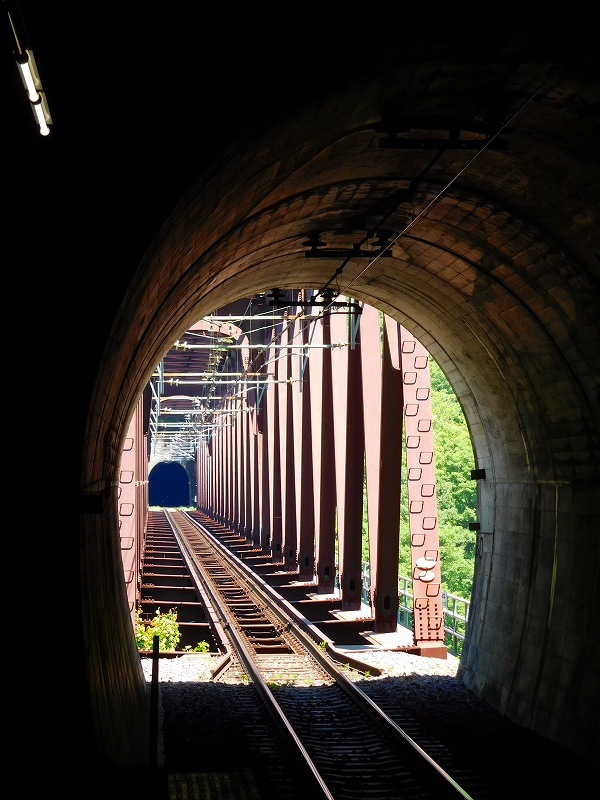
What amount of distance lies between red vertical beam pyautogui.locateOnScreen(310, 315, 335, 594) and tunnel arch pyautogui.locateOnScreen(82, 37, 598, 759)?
559cm

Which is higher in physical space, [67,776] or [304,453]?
[304,453]

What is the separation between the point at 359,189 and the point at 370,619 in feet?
33.1

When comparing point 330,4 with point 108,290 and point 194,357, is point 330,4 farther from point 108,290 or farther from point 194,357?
point 194,357

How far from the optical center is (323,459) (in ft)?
70.5

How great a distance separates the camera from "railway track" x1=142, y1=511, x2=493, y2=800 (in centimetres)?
845

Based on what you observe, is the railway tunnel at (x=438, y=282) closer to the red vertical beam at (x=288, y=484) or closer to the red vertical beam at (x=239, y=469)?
the red vertical beam at (x=288, y=484)

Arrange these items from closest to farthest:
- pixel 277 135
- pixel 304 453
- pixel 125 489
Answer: pixel 277 135, pixel 125 489, pixel 304 453

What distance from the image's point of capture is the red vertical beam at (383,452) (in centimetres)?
1634

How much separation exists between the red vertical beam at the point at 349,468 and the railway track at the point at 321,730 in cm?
138

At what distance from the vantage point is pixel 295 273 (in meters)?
14.7

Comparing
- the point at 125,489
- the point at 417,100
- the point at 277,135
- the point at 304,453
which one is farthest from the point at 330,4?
the point at 304,453

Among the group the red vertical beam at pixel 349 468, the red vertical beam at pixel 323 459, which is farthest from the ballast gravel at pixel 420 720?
the red vertical beam at pixel 323 459

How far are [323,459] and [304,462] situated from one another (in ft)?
7.78

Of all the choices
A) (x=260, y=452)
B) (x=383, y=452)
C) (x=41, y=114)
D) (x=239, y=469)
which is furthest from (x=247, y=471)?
(x=41, y=114)
